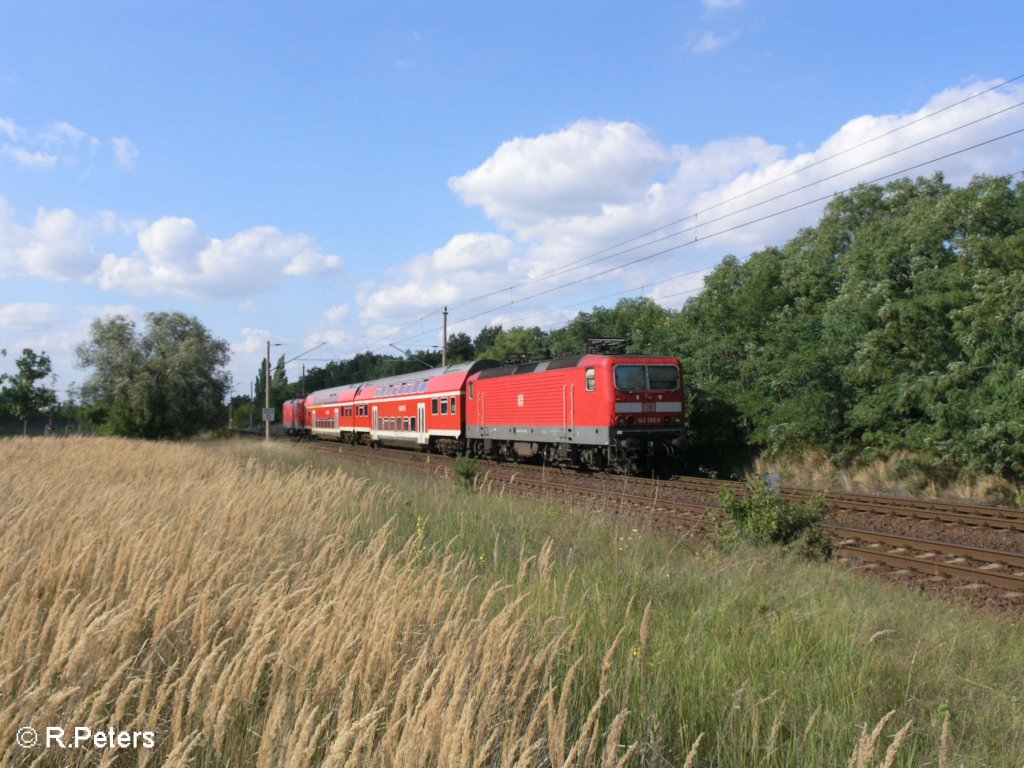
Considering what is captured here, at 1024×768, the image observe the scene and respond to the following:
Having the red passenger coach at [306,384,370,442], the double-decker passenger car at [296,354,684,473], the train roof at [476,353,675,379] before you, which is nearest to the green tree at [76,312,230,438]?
the red passenger coach at [306,384,370,442]

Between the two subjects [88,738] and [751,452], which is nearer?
[88,738]

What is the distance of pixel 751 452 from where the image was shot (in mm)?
25594

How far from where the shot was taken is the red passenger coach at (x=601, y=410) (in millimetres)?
20328

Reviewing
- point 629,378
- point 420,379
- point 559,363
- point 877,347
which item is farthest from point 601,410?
point 420,379

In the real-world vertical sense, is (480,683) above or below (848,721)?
above

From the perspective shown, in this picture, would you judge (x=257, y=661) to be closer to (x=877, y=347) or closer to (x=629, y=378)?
(x=629, y=378)

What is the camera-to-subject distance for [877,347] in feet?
64.5

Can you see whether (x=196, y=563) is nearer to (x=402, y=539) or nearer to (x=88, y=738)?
(x=88, y=738)

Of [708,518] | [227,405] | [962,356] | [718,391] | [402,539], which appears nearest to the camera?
[402,539]

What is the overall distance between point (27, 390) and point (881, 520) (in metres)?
55.1

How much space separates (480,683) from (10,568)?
296 cm

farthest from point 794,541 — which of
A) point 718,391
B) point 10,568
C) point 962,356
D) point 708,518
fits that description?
point 718,391

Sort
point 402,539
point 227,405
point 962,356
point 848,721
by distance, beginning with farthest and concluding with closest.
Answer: point 227,405 < point 962,356 < point 402,539 < point 848,721

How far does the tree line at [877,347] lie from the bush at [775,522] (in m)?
7.87
